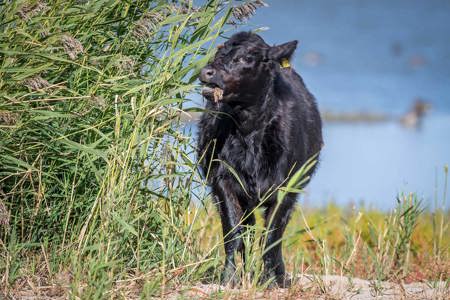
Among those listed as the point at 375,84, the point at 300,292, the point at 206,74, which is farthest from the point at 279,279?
the point at 375,84

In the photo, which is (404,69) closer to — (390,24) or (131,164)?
(390,24)

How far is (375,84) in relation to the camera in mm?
27500

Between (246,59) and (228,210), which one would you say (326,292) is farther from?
(246,59)

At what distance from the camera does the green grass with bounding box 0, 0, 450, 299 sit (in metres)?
4.27

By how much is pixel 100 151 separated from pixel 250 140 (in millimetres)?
1365

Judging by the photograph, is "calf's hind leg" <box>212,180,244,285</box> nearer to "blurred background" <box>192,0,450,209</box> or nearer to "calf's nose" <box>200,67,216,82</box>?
"calf's nose" <box>200,67,216,82</box>

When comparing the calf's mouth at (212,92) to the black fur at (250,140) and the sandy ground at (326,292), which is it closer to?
the black fur at (250,140)

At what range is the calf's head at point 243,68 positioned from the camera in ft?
16.5

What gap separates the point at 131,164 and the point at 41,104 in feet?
2.55

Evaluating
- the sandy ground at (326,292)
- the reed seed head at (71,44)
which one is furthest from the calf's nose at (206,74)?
the sandy ground at (326,292)

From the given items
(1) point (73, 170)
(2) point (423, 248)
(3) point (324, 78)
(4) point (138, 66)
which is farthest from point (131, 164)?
(3) point (324, 78)

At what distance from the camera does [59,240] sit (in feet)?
15.3

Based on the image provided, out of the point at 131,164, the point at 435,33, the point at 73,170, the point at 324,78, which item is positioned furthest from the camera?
the point at 435,33

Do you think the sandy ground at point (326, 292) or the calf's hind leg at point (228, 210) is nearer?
the sandy ground at point (326, 292)
